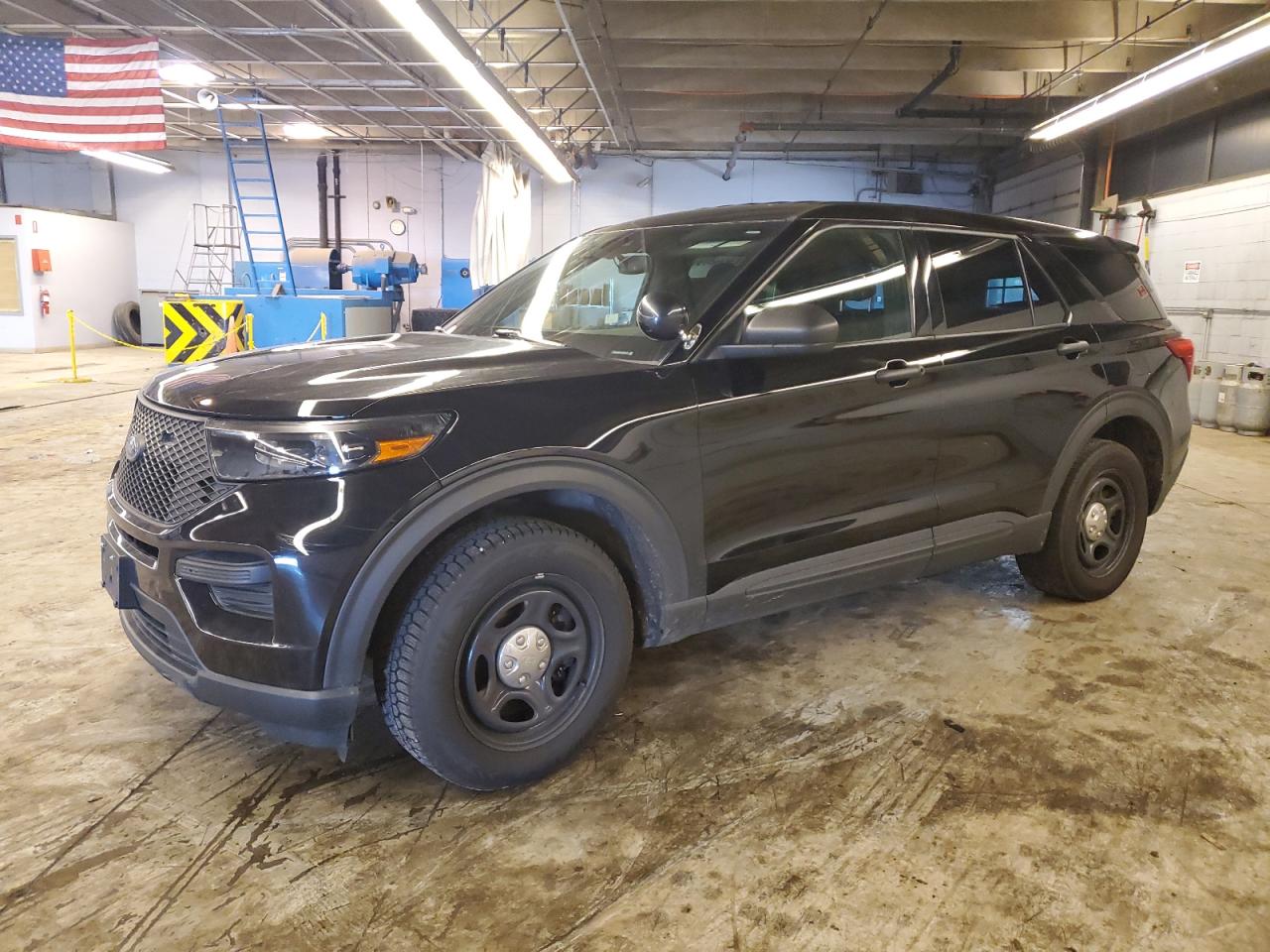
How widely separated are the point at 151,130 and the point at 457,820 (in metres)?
9.86

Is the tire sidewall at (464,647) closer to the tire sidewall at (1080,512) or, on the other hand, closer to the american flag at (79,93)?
the tire sidewall at (1080,512)

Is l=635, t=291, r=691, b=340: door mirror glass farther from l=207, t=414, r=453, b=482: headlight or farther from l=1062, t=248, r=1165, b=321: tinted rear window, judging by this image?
l=1062, t=248, r=1165, b=321: tinted rear window

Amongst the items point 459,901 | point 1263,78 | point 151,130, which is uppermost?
point 1263,78

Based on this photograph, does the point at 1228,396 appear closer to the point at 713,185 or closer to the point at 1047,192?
the point at 1047,192

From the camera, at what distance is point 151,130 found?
927 centimetres

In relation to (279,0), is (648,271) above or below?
below

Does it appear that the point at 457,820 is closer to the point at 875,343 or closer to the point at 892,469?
the point at 892,469

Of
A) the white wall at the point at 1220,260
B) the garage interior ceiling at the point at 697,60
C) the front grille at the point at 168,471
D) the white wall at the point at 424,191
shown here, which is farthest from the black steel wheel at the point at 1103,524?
the white wall at the point at 424,191

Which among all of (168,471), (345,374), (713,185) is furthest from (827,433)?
(713,185)

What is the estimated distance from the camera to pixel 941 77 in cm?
1053

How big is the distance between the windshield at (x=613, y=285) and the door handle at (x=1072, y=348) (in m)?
1.36

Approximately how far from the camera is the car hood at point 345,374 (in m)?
1.95

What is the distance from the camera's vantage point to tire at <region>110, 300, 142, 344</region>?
62.0 ft

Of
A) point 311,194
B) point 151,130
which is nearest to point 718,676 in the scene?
point 151,130
